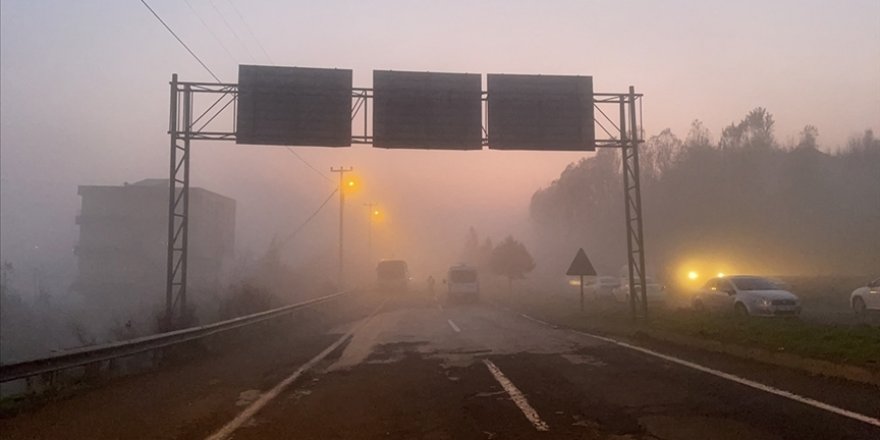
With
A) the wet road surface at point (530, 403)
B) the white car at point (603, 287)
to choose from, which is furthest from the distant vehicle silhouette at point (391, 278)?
the wet road surface at point (530, 403)

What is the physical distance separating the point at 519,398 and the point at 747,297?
55.6 feet

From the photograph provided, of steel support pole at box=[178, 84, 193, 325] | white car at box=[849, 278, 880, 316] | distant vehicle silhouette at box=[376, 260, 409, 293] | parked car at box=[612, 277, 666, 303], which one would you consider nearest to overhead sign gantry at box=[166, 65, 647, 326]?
steel support pole at box=[178, 84, 193, 325]

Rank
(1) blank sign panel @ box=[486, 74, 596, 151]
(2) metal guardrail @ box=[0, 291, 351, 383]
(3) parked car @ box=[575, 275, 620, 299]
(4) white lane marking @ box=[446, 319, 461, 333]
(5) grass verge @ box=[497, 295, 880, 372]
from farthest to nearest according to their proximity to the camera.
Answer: (3) parked car @ box=[575, 275, 620, 299]
(4) white lane marking @ box=[446, 319, 461, 333]
(1) blank sign panel @ box=[486, 74, 596, 151]
(5) grass verge @ box=[497, 295, 880, 372]
(2) metal guardrail @ box=[0, 291, 351, 383]

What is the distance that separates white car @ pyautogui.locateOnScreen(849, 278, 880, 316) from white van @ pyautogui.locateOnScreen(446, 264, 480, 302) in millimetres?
28567

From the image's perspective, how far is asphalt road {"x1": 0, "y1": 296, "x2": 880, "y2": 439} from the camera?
820cm

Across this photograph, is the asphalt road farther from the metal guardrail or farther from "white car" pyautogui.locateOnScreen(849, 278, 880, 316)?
"white car" pyautogui.locateOnScreen(849, 278, 880, 316)

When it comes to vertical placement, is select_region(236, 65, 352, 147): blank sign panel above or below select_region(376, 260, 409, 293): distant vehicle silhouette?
above

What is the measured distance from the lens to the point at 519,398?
34.5ft

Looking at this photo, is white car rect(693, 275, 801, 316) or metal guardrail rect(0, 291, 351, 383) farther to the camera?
white car rect(693, 275, 801, 316)

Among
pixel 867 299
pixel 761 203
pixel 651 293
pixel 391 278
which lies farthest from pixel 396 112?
pixel 761 203

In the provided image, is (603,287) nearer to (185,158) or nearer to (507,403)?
(185,158)

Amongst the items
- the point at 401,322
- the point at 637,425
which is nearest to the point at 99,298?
the point at 401,322

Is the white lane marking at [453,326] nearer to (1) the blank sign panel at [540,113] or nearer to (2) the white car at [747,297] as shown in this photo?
(1) the blank sign panel at [540,113]

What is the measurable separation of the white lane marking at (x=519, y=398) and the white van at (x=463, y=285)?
36179 millimetres
